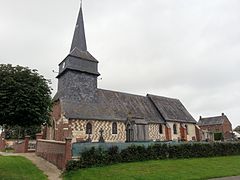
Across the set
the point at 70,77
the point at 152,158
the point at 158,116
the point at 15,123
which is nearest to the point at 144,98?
the point at 158,116

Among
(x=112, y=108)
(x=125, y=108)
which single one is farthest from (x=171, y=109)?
(x=112, y=108)

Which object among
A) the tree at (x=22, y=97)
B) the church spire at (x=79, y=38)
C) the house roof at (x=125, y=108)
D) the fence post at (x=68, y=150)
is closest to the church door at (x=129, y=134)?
the house roof at (x=125, y=108)

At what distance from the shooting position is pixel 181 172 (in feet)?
46.0

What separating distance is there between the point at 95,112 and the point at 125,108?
5.05 meters

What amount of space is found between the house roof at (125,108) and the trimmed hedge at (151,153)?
7.77 metres

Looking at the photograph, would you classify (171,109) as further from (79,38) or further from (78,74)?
(79,38)

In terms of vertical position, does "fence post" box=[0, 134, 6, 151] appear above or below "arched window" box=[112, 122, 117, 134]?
below

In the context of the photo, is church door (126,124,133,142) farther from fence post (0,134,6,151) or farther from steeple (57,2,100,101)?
fence post (0,134,6,151)

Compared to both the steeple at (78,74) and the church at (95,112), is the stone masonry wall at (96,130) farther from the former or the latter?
the steeple at (78,74)

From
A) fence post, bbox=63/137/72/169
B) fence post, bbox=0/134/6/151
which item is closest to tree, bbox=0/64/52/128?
fence post, bbox=63/137/72/169

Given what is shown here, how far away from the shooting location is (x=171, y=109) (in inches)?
1421

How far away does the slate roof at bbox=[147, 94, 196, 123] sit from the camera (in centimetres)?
3367

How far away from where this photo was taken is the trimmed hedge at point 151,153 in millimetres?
15172

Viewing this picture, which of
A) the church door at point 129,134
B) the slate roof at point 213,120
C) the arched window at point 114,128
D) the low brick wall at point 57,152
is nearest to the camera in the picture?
the low brick wall at point 57,152
